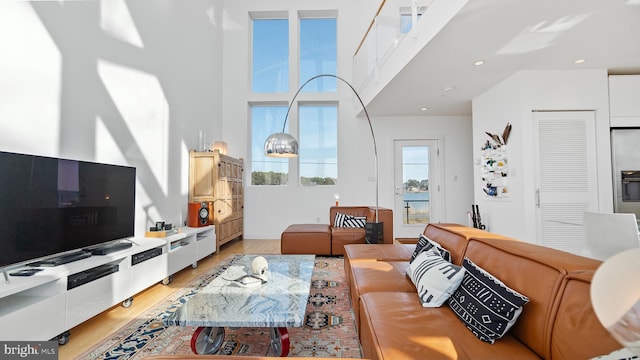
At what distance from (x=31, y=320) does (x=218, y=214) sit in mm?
3204

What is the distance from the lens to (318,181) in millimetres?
6582

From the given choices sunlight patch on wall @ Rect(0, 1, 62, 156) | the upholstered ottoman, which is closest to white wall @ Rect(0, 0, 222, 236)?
sunlight patch on wall @ Rect(0, 1, 62, 156)

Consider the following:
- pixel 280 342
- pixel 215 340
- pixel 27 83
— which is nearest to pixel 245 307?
pixel 280 342

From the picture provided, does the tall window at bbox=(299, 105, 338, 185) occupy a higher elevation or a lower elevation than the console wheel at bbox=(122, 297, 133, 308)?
higher

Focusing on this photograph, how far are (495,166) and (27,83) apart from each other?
515 cm

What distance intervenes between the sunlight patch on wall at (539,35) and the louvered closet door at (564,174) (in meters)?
1.06

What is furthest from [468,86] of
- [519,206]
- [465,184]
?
[465,184]

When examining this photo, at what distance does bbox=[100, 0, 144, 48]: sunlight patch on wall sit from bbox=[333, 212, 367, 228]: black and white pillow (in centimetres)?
371

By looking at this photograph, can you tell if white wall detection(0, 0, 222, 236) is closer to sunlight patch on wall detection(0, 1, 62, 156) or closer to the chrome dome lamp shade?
sunlight patch on wall detection(0, 1, 62, 156)

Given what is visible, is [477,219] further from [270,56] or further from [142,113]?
[270,56]

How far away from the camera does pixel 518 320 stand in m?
1.32

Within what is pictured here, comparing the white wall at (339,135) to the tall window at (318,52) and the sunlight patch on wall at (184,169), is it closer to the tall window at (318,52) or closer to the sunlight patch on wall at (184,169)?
the tall window at (318,52)

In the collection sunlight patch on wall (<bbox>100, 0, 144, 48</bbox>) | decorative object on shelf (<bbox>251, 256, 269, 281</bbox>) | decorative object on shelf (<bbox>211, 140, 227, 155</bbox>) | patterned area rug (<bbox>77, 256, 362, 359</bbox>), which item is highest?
sunlight patch on wall (<bbox>100, 0, 144, 48</bbox>)

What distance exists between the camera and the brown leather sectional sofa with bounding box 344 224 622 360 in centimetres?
103
